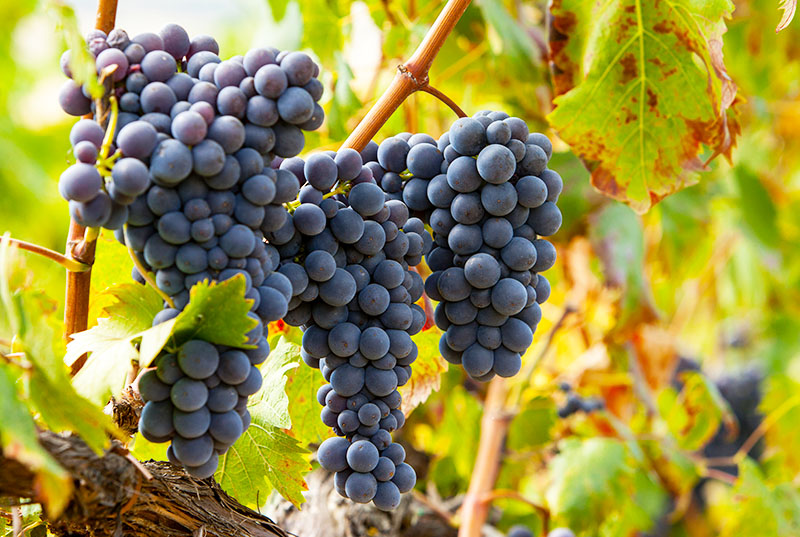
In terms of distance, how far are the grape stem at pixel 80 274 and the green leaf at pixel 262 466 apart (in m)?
0.16

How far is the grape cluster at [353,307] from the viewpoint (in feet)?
1.51

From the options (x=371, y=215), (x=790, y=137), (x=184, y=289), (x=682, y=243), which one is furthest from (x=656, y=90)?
(x=790, y=137)

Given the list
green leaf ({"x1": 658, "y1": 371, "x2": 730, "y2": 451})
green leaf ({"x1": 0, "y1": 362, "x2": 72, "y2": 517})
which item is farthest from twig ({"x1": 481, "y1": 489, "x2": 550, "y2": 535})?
green leaf ({"x1": 0, "y1": 362, "x2": 72, "y2": 517})

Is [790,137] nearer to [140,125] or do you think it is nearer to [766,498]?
[766,498]

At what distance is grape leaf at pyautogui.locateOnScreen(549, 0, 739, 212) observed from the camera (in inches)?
28.6

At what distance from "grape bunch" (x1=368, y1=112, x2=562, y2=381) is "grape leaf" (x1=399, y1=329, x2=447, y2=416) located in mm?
138

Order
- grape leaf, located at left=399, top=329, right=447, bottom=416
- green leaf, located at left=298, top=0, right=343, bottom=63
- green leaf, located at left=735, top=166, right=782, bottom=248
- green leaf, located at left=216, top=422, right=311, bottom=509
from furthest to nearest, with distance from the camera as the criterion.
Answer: green leaf, located at left=735, top=166, right=782, bottom=248
green leaf, located at left=298, top=0, right=343, bottom=63
grape leaf, located at left=399, top=329, right=447, bottom=416
green leaf, located at left=216, top=422, right=311, bottom=509

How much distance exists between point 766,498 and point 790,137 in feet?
5.59

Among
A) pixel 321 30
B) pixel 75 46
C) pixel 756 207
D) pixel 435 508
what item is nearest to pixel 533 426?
pixel 435 508

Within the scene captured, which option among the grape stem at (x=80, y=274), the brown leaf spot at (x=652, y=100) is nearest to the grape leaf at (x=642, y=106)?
the brown leaf spot at (x=652, y=100)

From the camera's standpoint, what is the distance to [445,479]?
4.12ft

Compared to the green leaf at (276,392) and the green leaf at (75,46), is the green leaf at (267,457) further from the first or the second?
the green leaf at (75,46)

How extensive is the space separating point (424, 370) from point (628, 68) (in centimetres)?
39

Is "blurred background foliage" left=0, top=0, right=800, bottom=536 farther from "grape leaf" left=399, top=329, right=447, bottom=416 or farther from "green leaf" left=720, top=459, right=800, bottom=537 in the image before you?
"grape leaf" left=399, top=329, right=447, bottom=416
